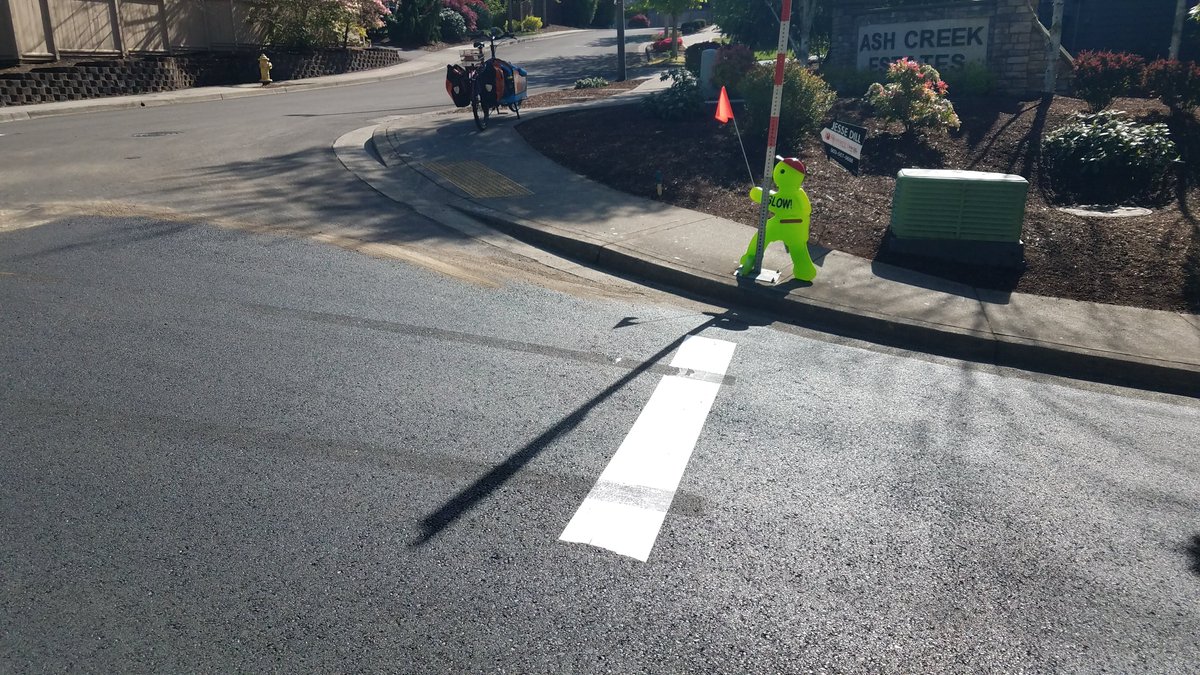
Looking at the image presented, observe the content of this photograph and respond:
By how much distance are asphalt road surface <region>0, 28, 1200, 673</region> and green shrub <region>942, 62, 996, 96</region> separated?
1037 cm

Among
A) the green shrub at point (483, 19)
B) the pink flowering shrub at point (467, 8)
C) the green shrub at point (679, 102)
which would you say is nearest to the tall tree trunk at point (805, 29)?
the green shrub at point (679, 102)

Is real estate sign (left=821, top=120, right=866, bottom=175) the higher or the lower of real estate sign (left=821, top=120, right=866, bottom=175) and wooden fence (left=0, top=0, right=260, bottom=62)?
the lower

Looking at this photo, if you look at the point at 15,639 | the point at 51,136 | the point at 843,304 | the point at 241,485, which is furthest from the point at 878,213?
the point at 51,136

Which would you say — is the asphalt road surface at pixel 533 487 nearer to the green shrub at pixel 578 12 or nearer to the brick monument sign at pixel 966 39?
the brick monument sign at pixel 966 39

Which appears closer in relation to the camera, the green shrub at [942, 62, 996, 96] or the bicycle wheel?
the bicycle wheel

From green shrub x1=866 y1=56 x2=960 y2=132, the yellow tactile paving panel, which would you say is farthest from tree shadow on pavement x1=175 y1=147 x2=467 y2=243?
green shrub x1=866 y1=56 x2=960 y2=132

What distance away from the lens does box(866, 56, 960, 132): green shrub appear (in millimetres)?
13039

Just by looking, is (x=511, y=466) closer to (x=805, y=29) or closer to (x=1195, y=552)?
(x=1195, y=552)

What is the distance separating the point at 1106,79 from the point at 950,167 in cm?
415

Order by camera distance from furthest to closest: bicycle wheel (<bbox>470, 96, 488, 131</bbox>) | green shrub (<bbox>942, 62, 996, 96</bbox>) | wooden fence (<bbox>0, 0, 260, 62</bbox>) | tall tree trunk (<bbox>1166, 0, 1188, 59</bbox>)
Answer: wooden fence (<bbox>0, 0, 260, 62</bbox>) → tall tree trunk (<bbox>1166, 0, 1188, 59</bbox>) → green shrub (<bbox>942, 62, 996, 96</bbox>) → bicycle wheel (<bbox>470, 96, 488, 131</bbox>)

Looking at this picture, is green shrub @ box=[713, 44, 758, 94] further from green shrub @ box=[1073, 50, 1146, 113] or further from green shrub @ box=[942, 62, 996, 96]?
green shrub @ box=[1073, 50, 1146, 113]

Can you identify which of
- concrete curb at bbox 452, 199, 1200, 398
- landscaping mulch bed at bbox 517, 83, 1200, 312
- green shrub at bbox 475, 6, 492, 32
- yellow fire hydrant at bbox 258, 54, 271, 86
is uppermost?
green shrub at bbox 475, 6, 492, 32

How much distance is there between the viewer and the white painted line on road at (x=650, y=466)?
14.1 ft

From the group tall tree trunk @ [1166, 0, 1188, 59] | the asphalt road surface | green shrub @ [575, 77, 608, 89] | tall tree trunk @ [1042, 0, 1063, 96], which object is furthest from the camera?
green shrub @ [575, 77, 608, 89]
